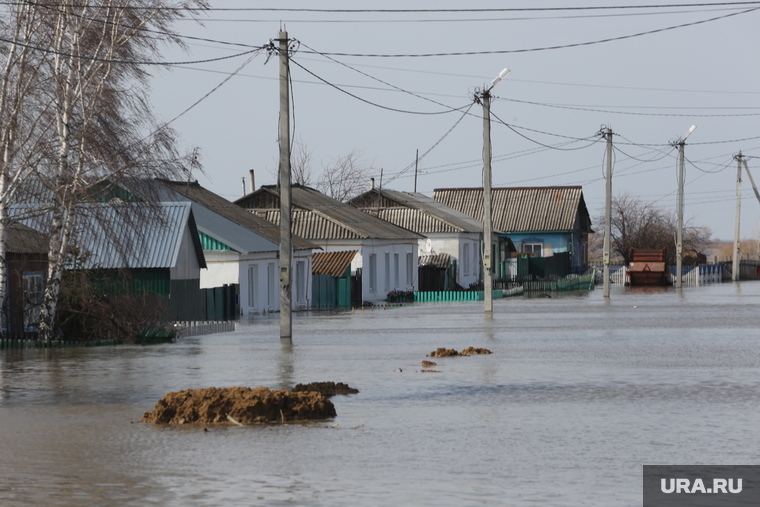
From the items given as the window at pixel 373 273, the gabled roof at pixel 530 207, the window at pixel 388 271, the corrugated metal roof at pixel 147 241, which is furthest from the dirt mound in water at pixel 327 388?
the gabled roof at pixel 530 207

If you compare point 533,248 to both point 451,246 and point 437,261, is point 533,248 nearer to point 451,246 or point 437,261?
point 451,246

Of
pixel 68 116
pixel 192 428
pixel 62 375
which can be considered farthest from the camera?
pixel 68 116

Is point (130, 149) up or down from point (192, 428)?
up

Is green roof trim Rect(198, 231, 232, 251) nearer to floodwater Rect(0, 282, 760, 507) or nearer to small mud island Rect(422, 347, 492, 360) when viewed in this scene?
floodwater Rect(0, 282, 760, 507)

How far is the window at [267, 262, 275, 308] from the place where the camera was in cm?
4069

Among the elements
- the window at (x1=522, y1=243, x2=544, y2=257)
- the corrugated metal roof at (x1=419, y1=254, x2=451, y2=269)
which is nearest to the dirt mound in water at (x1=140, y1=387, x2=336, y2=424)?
the corrugated metal roof at (x1=419, y1=254, x2=451, y2=269)

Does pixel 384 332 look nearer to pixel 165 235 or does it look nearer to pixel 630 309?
pixel 165 235

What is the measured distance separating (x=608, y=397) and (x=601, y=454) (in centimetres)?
415

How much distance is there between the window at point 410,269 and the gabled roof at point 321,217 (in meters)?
0.99

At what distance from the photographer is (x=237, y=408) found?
38.8ft

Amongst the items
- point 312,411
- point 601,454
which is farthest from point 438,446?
point 312,411

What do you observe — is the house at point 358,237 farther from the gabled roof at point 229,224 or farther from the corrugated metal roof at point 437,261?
the gabled roof at point 229,224

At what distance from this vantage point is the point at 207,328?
29.6 metres

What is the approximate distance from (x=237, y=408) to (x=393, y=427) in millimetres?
1759
